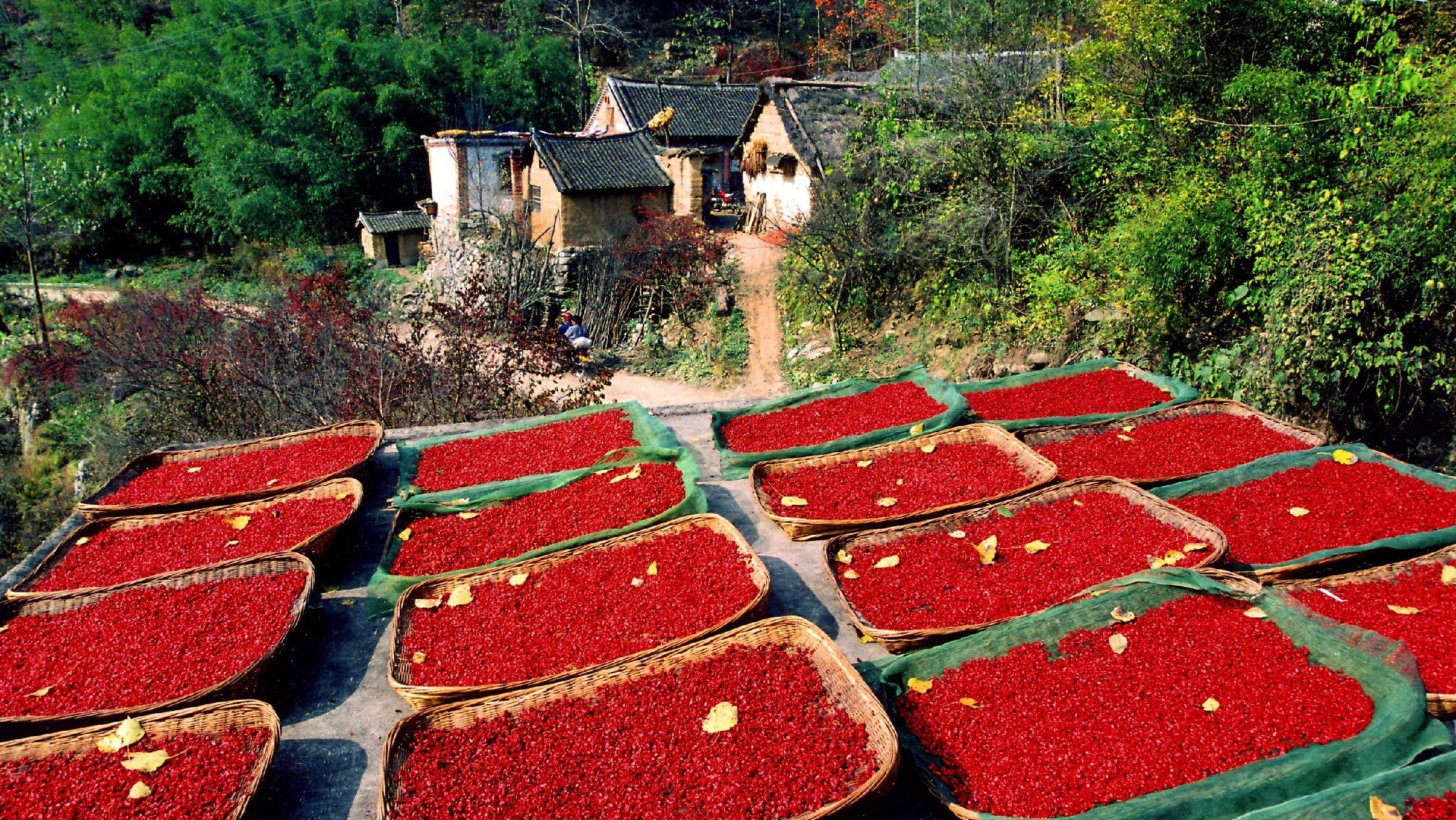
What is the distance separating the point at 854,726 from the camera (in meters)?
3.17

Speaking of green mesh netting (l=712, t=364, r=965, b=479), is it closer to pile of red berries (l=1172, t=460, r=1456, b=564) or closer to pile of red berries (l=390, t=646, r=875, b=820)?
pile of red berries (l=1172, t=460, r=1456, b=564)

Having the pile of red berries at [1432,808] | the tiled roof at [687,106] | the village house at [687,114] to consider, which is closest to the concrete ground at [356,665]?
the pile of red berries at [1432,808]

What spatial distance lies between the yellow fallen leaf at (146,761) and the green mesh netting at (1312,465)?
14.8ft

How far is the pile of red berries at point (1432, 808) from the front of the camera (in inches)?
106

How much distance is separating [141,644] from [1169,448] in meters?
5.63

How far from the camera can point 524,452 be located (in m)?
5.82

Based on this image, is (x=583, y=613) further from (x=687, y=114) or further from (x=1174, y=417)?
(x=687, y=114)

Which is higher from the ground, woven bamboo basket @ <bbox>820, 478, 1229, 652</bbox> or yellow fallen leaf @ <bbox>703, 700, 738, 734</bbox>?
woven bamboo basket @ <bbox>820, 478, 1229, 652</bbox>

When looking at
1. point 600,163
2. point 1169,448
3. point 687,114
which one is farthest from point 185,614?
point 687,114

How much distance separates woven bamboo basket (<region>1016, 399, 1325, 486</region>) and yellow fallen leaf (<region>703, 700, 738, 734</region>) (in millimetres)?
3225

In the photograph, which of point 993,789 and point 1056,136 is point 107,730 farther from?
point 1056,136

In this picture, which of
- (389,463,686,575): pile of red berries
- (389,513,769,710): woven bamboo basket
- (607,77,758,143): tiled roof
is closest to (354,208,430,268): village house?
(607,77,758,143): tiled roof

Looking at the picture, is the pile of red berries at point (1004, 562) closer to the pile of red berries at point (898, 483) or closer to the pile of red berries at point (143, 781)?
the pile of red berries at point (898, 483)

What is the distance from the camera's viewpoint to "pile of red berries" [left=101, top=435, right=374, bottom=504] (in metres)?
5.27
